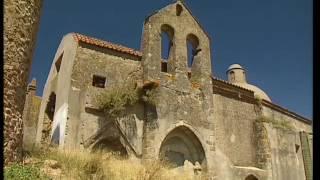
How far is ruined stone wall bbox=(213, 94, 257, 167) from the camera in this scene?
19609 millimetres

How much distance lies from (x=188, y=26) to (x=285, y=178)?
9.98 meters

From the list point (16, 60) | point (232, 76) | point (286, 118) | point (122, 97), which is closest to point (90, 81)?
point (122, 97)

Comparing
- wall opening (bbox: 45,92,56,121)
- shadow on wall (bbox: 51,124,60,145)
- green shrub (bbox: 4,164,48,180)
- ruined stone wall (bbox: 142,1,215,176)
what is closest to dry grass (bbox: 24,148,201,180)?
green shrub (bbox: 4,164,48,180)

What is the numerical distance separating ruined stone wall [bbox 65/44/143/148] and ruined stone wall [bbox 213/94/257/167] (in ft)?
16.0

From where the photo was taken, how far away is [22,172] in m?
8.47

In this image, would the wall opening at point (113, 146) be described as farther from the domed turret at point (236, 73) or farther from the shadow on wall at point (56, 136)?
the domed turret at point (236, 73)

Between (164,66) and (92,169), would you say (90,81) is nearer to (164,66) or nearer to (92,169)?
(164,66)

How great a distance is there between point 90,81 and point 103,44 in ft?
6.50

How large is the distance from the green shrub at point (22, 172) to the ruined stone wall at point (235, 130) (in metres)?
11.7

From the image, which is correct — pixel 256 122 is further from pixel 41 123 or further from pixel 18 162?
pixel 18 162

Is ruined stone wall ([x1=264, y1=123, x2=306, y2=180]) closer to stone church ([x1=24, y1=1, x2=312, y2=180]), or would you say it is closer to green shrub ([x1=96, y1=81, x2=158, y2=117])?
stone church ([x1=24, y1=1, x2=312, y2=180])

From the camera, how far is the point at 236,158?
19656 millimetres
